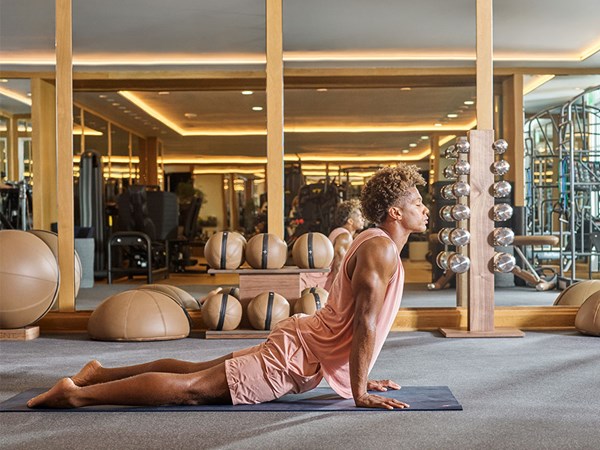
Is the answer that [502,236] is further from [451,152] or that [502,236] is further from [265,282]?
[265,282]

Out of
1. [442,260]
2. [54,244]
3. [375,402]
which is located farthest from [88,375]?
[442,260]

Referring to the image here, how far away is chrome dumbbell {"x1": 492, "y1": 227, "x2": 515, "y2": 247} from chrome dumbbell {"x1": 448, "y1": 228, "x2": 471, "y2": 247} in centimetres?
17

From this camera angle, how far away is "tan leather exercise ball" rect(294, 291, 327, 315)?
528 cm

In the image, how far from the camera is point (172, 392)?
3.11m

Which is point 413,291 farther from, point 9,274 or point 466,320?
point 9,274

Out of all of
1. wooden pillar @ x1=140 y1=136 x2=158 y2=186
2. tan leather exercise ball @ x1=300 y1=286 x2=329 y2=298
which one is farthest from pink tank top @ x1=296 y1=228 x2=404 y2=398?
wooden pillar @ x1=140 y1=136 x2=158 y2=186

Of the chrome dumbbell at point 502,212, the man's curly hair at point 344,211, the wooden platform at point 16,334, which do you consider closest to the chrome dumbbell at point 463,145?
the chrome dumbbell at point 502,212

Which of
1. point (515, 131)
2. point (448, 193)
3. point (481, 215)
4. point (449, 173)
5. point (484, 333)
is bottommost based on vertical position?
point (484, 333)

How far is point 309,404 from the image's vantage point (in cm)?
324

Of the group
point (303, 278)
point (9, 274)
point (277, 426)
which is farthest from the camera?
point (303, 278)

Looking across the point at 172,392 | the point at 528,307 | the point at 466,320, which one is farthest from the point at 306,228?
the point at 172,392

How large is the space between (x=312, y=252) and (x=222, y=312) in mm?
743

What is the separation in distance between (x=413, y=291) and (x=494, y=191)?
976 mm

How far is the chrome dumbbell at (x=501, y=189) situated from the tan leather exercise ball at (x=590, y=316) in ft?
3.08
